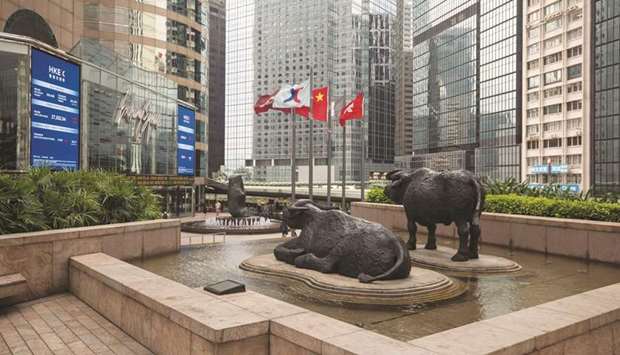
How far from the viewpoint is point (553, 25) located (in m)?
88.1

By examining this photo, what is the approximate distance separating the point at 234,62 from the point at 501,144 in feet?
256

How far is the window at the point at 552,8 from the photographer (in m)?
87.3

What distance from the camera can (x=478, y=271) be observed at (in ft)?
36.3

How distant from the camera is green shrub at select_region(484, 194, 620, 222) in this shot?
13773 millimetres

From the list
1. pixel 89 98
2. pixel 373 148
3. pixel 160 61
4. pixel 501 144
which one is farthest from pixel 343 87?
pixel 89 98

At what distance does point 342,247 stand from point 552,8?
312 ft

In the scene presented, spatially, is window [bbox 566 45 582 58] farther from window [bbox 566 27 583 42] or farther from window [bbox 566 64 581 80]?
window [bbox 566 64 581 80]

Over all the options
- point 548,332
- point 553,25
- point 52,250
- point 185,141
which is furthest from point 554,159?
point 548,332

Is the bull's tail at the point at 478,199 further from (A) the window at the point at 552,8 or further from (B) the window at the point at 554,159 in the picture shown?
(A) the window at the point at 552,8

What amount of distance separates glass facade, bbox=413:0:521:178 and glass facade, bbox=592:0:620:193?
55.1 ft

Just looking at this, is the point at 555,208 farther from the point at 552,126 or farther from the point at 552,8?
the point at 552,8

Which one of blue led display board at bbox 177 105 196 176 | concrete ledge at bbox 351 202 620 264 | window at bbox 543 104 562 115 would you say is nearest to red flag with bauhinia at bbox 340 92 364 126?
concrete ledge at bbox 351 202 620 264

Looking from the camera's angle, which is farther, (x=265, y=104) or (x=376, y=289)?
(x=265, y=104)

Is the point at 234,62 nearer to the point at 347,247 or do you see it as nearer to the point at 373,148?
the point at 373,148
